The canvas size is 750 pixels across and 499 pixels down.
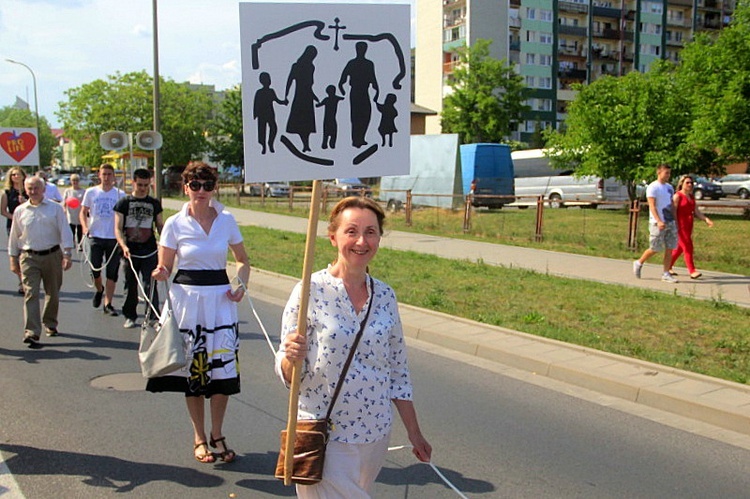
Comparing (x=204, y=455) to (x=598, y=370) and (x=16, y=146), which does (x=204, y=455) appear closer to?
(x=598, y=370)

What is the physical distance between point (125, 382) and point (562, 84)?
82.3 metres

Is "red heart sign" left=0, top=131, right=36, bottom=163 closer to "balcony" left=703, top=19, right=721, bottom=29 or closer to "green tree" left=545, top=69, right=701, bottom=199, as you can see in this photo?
"green tree" left=545, top=69, right=701, bottom=199

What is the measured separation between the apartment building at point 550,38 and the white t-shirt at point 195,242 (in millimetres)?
72663

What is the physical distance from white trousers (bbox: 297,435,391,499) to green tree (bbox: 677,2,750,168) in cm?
2234

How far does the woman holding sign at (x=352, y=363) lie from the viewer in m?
2.98

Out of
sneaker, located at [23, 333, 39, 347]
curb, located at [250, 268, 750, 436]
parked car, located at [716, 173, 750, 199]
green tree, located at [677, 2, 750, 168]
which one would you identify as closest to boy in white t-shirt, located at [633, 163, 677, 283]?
curb, located at [250, 268, 750, 436]

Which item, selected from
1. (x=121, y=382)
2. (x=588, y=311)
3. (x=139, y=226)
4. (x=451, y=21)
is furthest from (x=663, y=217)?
(x=451, y=21)

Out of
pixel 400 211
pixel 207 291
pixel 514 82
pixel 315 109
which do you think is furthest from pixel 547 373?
pixel 514 82

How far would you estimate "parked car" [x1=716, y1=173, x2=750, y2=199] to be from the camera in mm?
43938

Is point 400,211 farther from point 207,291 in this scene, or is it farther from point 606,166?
point 207,291

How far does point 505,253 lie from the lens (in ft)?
55.8

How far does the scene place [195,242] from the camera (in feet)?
16.4

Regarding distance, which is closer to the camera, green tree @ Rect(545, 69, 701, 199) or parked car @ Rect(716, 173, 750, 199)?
green tree @ Rect(545, 69, 701, 199)

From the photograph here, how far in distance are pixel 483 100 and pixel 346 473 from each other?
56.1 m
